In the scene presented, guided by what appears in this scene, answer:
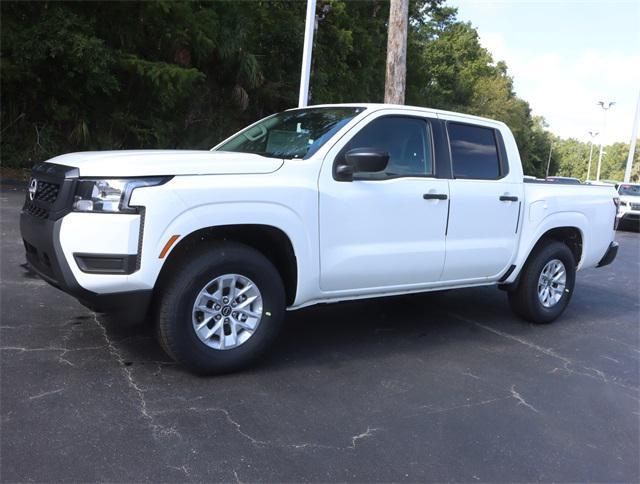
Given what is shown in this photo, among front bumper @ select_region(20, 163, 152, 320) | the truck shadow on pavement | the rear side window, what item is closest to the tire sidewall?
the truck shadow on pavement

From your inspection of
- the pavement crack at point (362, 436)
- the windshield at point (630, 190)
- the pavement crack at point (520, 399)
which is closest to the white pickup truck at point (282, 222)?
Result: the pavement crack at point (362, 436)

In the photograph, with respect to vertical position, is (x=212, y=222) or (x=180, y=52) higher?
(x=180, y=52)

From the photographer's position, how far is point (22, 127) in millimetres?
15156

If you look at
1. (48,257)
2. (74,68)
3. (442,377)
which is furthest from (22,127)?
Result: (442,377)

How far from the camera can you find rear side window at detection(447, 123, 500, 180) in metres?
5.09

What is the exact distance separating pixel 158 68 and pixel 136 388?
12.3m

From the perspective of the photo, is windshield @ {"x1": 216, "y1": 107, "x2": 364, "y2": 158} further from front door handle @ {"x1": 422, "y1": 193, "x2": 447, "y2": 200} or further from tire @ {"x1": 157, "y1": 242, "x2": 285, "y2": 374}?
tire @ {"x1": 157, "y1": 242, "x2": 285, "y2": 374}

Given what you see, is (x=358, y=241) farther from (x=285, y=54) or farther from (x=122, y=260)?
(x=285, y=54)

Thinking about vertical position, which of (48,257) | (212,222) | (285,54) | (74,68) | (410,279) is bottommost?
(410,279)

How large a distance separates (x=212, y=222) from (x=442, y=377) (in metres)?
2.06

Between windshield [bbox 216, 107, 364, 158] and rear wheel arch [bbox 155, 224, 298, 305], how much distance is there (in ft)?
2.20

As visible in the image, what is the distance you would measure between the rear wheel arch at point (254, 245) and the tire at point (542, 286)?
2.70 m

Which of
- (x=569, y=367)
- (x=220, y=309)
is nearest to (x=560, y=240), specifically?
(x=569, y=367)

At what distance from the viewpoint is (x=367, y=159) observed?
13.2ft
